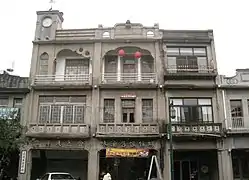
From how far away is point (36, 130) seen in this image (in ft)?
72.0

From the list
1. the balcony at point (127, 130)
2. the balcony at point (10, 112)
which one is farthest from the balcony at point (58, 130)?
the balcony at point (10, 112)

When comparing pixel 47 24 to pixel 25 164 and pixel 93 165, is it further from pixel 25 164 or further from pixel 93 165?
pixel 93 165

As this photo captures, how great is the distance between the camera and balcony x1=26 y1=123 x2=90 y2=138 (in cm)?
2158

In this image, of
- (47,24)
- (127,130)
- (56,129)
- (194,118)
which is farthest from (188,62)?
(47,24)

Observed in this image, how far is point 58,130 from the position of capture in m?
21.9

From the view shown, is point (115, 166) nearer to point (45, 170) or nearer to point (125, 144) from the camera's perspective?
point (125, 144)

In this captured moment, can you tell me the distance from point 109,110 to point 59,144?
4581 millimetres

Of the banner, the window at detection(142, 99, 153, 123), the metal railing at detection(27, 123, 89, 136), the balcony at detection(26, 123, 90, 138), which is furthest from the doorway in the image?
the metal railing at detection(27, 123, 89, 136)

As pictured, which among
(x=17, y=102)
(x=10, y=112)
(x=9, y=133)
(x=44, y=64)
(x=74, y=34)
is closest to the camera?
(x=9, y=133)

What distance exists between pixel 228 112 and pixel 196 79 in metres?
3.51

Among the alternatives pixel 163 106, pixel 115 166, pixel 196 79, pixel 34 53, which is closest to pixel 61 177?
pixel 115 166

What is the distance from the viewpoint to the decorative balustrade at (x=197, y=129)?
70.4ft

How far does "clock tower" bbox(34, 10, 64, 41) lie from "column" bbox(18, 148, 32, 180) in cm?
937

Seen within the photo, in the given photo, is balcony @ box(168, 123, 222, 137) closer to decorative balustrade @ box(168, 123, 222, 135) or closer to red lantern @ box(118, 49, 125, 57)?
decorative balustrade @ box(168, 123, 222, 135)
